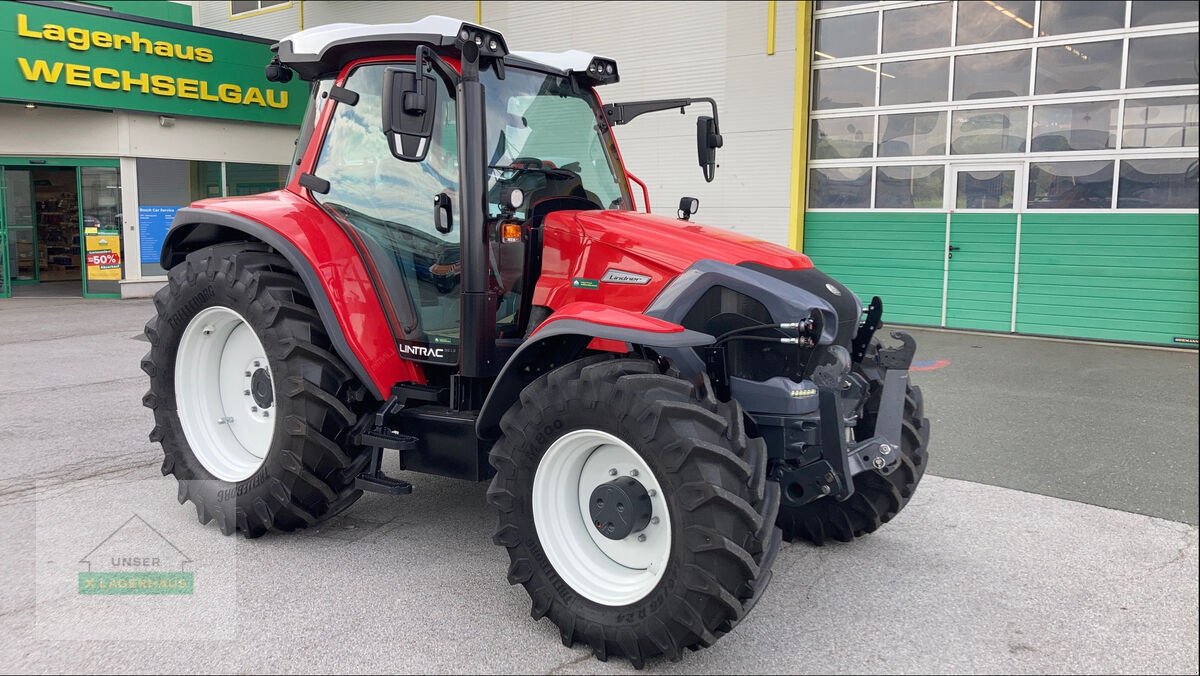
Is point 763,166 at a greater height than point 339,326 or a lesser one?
greater

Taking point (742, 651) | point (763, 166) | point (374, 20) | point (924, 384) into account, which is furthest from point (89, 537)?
point (374, 20)

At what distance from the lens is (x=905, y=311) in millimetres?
12844

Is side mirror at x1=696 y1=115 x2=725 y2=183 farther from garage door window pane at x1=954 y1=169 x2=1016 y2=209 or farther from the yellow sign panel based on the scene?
the yellow sign panel

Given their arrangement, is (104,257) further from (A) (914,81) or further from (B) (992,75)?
(B) (992,75)

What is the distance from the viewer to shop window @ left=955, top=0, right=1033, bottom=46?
11625 mm

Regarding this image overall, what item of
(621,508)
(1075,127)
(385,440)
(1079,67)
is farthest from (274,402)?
(1079,67)

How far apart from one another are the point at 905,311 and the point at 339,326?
1039 cm

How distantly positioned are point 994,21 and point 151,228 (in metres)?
14.2

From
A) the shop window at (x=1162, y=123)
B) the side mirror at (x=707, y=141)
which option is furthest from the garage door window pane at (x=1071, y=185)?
the side mirror at (x=707, y=141)

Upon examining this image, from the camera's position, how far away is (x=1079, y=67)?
37.1 feet

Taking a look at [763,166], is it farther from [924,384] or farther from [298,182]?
[298,182]

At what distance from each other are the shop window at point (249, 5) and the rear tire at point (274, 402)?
18.0m

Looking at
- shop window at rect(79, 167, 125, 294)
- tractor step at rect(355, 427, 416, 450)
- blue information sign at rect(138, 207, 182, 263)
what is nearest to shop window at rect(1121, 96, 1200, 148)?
tractor step at rect(355, 427, 416, 450)

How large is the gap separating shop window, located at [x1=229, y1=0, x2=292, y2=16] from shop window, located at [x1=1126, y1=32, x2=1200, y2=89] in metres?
17.1
